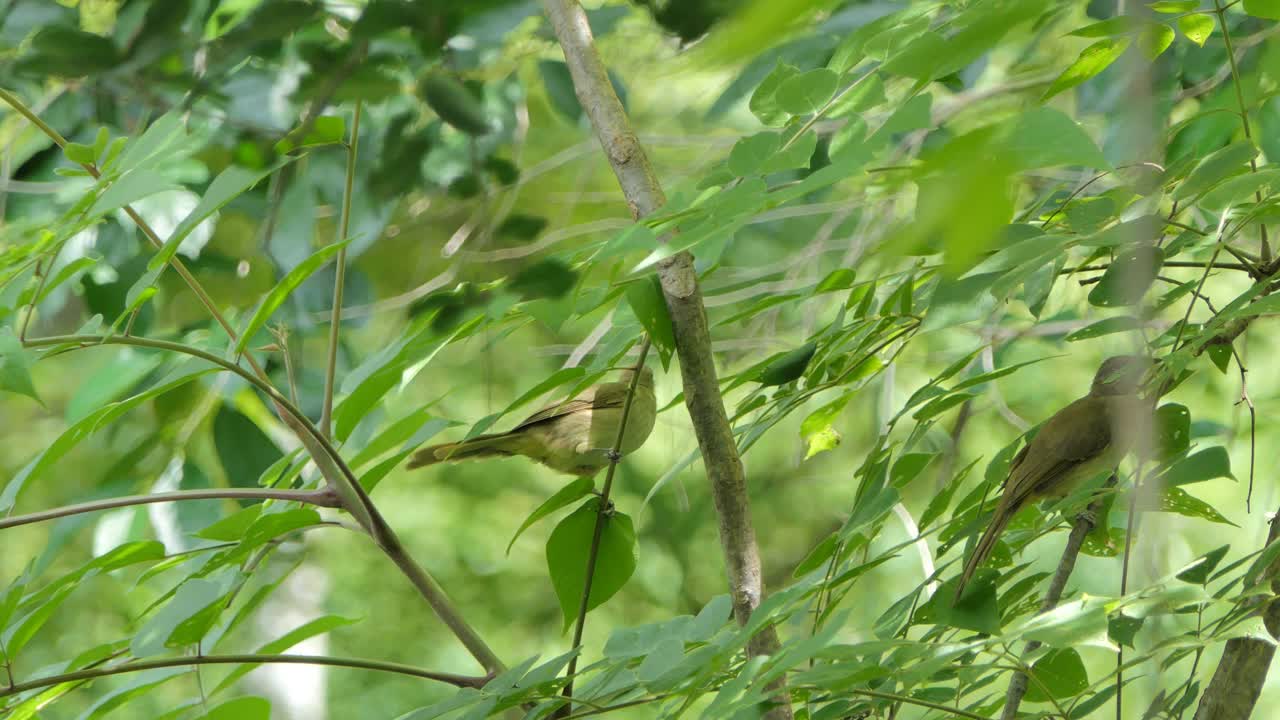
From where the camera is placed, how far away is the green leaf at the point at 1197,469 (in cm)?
110

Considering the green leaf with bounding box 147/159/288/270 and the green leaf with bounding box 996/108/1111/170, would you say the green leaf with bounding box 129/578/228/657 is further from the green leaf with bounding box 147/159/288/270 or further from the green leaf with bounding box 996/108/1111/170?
the green leaf with bounding box 996/108/1111/170

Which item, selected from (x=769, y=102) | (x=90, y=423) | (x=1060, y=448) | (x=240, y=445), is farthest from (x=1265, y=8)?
(x=240, y=445)

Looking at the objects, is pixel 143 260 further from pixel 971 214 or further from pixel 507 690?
pixel 971 214

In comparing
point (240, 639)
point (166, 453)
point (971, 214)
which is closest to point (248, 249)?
point (166, 453)

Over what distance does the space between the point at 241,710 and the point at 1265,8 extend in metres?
1.08

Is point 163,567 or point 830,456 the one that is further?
point 830,456

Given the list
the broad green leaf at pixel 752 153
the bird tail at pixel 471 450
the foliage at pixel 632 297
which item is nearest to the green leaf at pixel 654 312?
the foliage at pixel 632 297

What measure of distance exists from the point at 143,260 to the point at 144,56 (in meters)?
1.33

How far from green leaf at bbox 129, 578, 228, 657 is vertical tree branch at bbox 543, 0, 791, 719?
0.47m

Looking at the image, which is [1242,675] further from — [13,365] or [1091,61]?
[13,365]

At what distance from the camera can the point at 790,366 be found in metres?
1.34

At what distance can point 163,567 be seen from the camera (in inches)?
48.4

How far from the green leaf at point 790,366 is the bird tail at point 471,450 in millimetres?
888

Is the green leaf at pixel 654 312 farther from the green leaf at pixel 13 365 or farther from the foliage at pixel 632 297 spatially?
the green leaf at pixel 13 365
